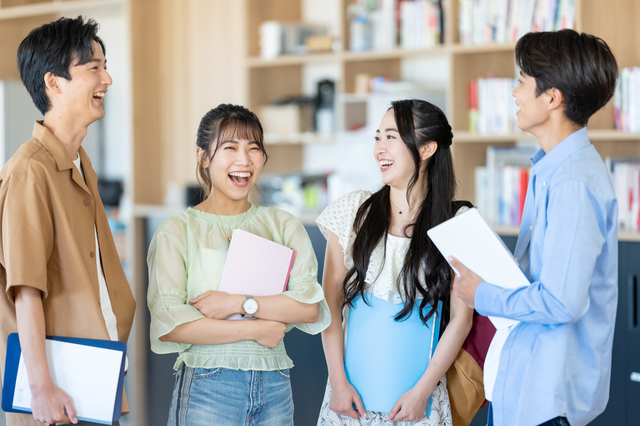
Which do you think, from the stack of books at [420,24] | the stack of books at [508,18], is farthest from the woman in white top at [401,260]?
the stack of books at [420,24]

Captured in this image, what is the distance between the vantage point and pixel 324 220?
5.49ft

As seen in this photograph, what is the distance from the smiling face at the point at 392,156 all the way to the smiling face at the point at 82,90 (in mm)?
691

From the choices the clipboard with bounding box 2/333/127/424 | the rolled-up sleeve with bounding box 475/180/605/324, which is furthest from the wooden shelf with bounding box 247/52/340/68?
the clipboard with bounding box 2/333/127/424

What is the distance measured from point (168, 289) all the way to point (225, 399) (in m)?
0.29

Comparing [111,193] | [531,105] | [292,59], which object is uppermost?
[292,59]

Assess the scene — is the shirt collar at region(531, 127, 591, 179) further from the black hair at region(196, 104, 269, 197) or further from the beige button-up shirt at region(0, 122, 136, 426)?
the beige button-up shirt at region(0, 122, 136, 426)

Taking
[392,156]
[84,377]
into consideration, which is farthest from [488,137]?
[84,377]

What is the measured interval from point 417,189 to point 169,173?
261cm

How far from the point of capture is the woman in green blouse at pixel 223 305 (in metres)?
1.45

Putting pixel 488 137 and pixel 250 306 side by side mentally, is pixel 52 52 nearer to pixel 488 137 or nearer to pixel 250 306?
→ pixel 250 306

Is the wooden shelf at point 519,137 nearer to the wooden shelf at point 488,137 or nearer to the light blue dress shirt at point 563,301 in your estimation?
the wooden shelf at point 488,137

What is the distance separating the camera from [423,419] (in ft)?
Answer: 5.11

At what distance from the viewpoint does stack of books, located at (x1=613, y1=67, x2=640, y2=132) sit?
252 cm

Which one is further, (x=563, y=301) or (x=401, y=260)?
(x=401, y=260)
